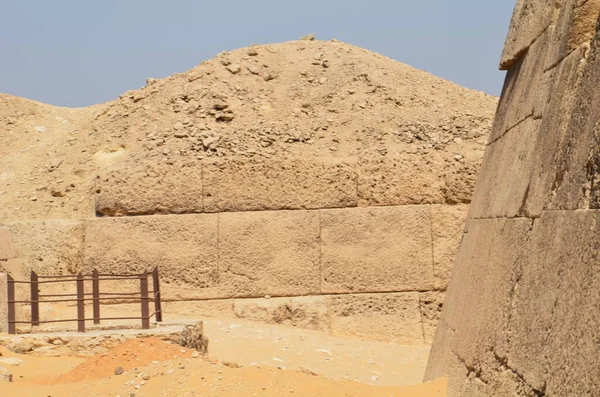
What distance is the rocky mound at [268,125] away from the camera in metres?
11.5

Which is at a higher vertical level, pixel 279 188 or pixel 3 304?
pixel 279 188

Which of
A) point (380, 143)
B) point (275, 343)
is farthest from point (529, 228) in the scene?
point (380, 143)

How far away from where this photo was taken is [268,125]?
12.0m

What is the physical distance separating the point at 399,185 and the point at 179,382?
17.6ft

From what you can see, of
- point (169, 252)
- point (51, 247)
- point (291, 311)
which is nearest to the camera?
point (291, 311)

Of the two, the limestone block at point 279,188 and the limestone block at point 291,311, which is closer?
the limestone block at point 291,311

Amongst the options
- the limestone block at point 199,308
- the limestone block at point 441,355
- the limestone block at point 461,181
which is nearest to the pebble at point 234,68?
the limestone block at point 461,181

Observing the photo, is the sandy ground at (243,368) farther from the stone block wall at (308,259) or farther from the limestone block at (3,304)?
the limestone block at (3,304)

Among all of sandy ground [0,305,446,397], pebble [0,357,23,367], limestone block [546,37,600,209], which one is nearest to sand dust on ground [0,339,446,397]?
sandy ground [0,305,446,397]

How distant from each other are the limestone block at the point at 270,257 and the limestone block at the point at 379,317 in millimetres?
447

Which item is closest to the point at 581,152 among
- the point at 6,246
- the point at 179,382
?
the point at 179,382

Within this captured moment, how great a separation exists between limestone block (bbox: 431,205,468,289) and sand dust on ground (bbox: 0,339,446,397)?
4241 millimetres

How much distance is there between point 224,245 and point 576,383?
25.4ft

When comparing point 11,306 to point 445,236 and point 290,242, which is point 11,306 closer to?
point 290,242
